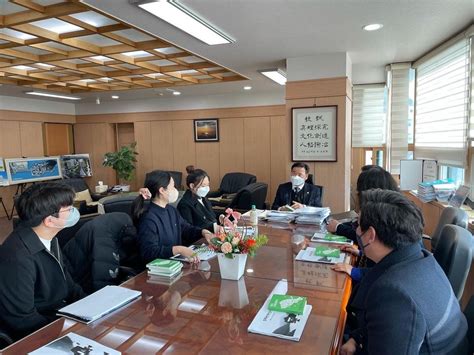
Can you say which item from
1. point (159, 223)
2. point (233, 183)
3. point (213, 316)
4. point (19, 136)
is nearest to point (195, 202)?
point (159, 223)

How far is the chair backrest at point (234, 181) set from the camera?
715cm

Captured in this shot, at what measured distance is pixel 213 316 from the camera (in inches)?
54.7

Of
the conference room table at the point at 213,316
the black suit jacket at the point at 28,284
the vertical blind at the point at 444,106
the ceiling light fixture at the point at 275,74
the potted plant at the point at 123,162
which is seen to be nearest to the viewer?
the conference room table at the point at 213,316

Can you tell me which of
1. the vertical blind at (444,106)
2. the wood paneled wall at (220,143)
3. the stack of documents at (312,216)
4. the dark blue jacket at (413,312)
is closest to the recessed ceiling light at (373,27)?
the vertical blind at (444,106)

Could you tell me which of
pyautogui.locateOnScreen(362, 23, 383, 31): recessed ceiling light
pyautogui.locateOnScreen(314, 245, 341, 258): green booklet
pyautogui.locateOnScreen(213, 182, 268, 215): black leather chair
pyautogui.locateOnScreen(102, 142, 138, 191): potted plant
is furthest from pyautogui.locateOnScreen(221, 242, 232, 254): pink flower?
pyautogui.locateOnScreen(102, 142, 138, 191): potted plant

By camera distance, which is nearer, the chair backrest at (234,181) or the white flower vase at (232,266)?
the white flower vase at (232,266)

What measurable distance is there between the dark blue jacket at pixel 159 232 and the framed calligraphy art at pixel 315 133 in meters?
2.37

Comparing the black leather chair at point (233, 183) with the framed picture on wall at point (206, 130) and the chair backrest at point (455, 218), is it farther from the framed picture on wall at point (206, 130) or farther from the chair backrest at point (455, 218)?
the chair backrest at point (455, 218)

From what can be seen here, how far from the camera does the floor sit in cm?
598

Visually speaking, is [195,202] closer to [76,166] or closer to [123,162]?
[123,162]

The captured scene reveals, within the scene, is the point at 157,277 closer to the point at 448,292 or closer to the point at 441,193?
the point at 448,292

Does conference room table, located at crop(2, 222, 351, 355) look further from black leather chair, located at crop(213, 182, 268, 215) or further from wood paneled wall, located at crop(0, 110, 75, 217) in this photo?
wood paneled wall, located at crop(0, 110, 75, 217)

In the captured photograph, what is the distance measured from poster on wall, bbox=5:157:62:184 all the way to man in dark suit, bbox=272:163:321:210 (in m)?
6.18

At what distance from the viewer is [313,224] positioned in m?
2.87
